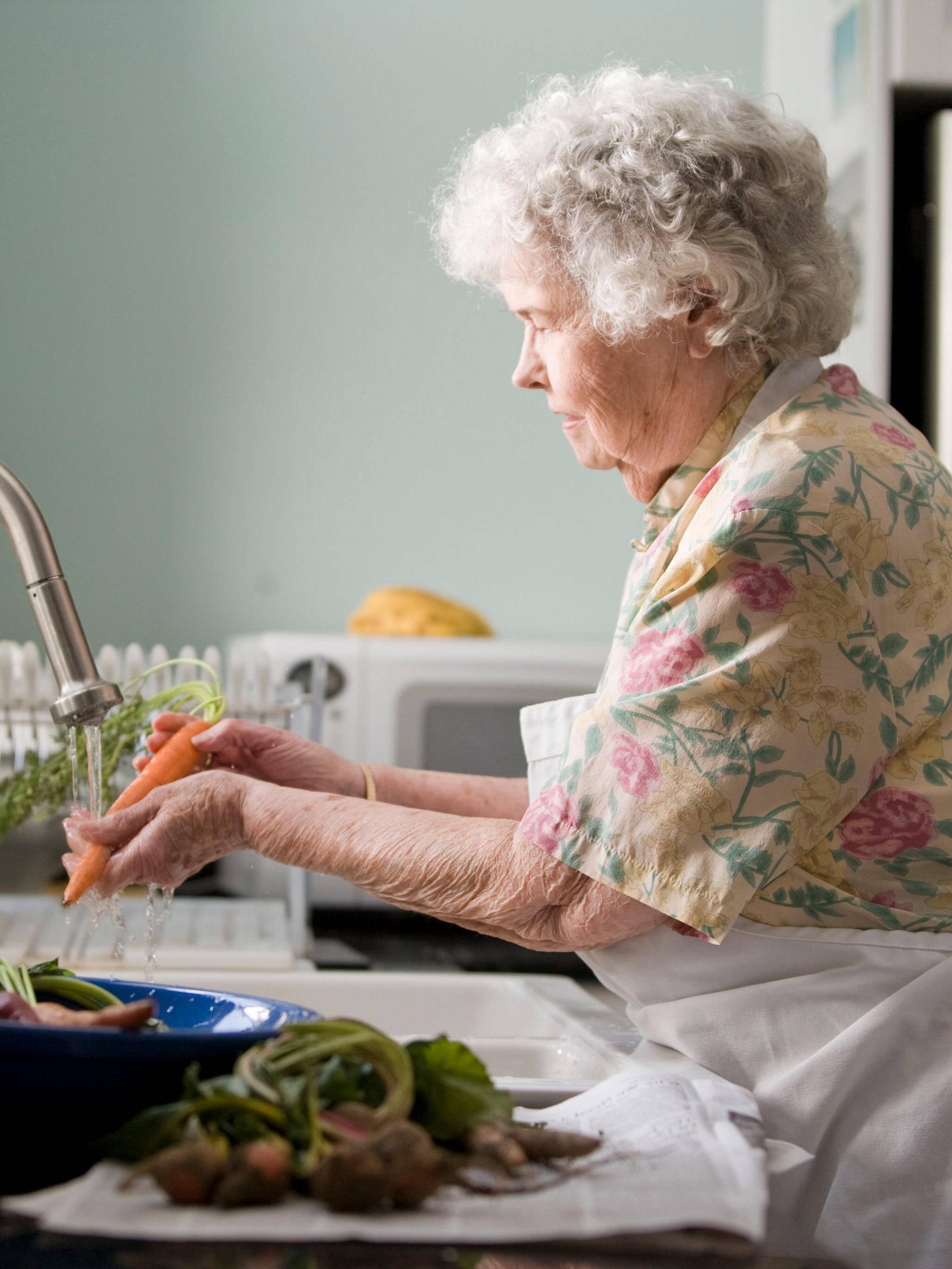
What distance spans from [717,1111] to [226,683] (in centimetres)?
99

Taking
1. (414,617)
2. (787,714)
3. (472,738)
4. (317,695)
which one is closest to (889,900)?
(787,714)

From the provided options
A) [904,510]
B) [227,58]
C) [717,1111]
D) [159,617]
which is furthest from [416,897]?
[227,58]

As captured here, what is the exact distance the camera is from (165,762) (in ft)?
3.23

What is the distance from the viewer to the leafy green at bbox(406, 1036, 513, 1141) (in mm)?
501

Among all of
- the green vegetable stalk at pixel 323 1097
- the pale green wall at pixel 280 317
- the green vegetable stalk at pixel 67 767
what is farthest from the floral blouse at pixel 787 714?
the pale green wall at pixel 280 317

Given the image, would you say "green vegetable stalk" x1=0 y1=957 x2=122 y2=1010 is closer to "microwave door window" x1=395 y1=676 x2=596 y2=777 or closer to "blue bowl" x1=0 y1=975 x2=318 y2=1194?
"blue bowl" x1=0 y1=975 x2=318 y2=1194

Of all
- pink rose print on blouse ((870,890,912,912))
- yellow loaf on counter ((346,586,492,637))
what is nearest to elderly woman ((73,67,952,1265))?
pink rose print on blouse ((870,890,912,912))

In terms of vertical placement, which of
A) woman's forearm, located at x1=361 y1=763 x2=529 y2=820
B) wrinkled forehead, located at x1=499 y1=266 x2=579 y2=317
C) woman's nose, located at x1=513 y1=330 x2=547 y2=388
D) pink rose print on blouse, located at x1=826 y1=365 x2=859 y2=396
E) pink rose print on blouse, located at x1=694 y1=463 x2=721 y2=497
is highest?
wrinkled forehead, located at x1=499 y1=266 x2=579 y2=317

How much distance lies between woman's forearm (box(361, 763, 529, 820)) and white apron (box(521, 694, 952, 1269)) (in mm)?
331

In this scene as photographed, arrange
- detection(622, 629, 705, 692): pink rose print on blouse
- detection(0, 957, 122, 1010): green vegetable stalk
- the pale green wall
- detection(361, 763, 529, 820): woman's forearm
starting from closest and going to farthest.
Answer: detection(0, 957, 122, 1010): green vegetable stalk < detection(622, 629, 705, 692): pink rose print on blouse < detection(361, 763, 529, 820): woman's forearm < the pale green wall

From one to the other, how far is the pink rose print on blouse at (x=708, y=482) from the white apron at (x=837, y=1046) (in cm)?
27

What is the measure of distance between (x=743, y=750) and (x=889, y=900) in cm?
16

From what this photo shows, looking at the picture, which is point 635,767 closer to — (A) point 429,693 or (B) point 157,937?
(B) point 157,937

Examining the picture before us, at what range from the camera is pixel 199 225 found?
8.41 ft
